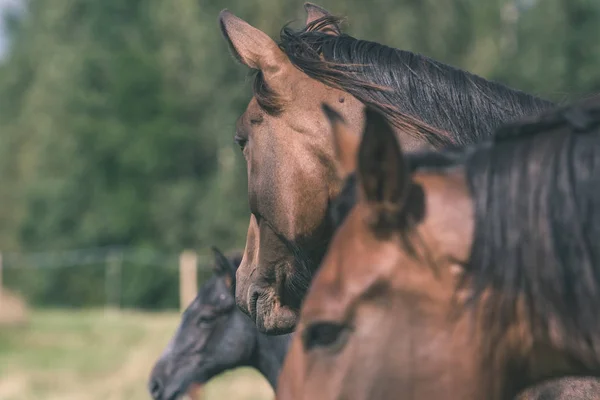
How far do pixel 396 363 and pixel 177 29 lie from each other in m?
37.3

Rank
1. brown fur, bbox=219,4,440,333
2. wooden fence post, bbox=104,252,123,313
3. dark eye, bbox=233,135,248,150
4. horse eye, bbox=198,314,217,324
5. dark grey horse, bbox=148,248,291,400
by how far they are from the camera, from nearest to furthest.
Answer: brown fur, bbox=219,4,440,333 → dark eye, bbox=233,135,248,150 → dark grey horse, bbox=148,248,291,400 → horse eye, bbox=198,314,217,324 → wooden fence post, bbox=104,252,123,313

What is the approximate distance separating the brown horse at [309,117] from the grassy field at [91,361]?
270 inches

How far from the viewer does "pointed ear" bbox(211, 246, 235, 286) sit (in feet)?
25.5

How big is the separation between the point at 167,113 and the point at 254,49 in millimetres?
35506

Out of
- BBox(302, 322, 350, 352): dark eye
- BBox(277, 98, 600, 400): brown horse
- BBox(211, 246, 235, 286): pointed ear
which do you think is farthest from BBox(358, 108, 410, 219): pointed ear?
BBox(211, 246, 235, 286): pointed ear

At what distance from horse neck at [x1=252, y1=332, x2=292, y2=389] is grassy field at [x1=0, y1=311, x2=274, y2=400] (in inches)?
114

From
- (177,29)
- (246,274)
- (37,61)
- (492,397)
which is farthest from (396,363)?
(37,61)

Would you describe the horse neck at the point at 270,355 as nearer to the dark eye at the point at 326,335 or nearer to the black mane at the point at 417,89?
the black mane at the point at 417,89

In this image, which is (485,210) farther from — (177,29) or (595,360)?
(177,29)

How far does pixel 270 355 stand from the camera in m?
7.89

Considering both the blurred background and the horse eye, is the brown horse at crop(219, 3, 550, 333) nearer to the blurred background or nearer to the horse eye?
the horse eye

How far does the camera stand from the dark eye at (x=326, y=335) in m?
2.41

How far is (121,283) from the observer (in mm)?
33500

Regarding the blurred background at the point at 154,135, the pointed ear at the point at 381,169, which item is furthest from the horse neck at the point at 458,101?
the blurred background at the point at 154,135
